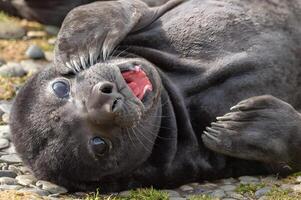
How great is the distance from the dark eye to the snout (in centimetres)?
38

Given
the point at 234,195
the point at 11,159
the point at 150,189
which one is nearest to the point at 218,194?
the point at 234,195

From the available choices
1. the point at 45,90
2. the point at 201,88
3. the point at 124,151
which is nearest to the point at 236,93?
the point at 201,88

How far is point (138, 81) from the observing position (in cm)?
605

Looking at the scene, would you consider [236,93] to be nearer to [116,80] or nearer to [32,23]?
[116,80]

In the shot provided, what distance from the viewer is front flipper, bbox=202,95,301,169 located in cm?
599

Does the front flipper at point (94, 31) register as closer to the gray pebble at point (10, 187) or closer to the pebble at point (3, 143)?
the gray pebble at point (10, 187)

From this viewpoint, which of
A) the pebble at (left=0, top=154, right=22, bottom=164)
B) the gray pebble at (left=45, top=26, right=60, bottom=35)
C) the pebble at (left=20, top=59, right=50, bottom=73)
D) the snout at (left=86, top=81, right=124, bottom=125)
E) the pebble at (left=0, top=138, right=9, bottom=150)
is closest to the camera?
the snout at (left=86, top=81, right=124, bottom=125)

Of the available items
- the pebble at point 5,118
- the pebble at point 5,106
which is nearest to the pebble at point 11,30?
the pebble at point 5,106

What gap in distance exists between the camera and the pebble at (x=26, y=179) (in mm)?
6105

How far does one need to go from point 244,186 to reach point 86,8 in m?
1.89

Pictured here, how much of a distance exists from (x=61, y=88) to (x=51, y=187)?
73 centimetres

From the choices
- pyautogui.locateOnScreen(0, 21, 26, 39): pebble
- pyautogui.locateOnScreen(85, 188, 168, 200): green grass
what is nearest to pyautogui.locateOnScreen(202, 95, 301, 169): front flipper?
pyautogui.locateOnScreen(85, 188, 168, 200): green grass

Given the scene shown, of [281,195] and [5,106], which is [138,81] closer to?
[281,195]

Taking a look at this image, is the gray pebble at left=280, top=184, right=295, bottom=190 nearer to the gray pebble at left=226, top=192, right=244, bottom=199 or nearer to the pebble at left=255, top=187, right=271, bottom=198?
the pebble at left=255, top=187, right=271, bottom=198
